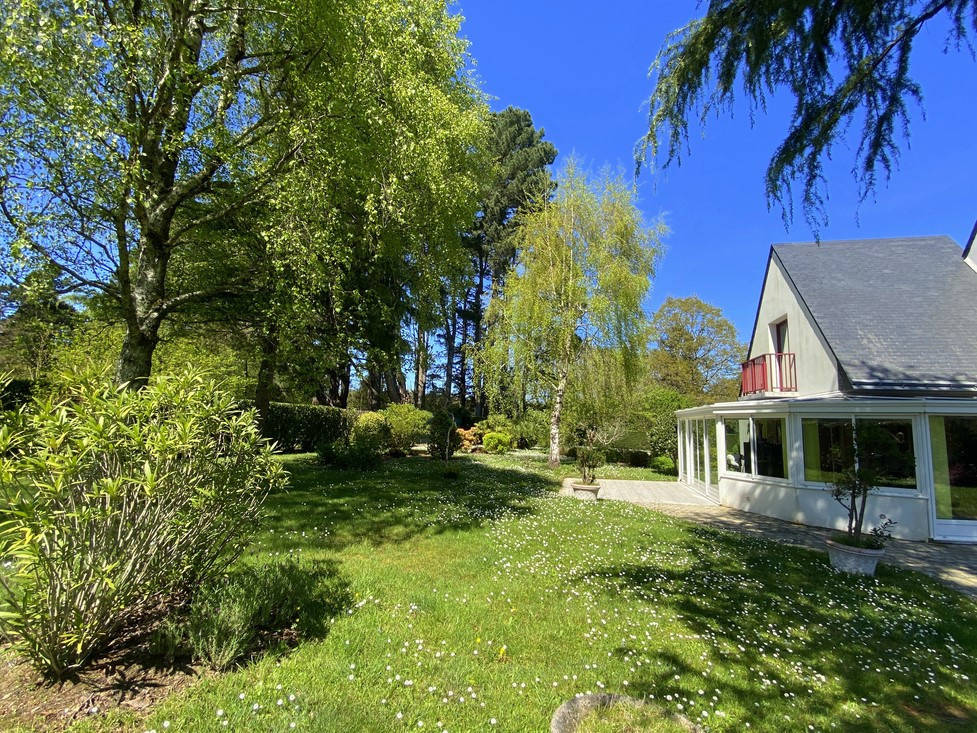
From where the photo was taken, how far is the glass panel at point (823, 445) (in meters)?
8.96

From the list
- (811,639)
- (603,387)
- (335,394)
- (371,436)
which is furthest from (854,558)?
(335,394)

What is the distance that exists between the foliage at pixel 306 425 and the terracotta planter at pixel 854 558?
546 inches

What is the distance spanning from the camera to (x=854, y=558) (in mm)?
6031

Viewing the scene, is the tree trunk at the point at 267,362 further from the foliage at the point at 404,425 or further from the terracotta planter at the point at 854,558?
the terracotta planter at the point at 854,558

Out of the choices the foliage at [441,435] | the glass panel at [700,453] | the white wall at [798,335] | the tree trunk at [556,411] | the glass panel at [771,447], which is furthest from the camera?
the foliage at [441,435]

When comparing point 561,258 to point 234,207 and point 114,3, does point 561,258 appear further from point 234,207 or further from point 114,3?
point 114,3

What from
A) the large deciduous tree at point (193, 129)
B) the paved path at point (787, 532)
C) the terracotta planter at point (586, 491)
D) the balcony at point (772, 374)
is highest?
the large deciduous tree at point (193, 129)

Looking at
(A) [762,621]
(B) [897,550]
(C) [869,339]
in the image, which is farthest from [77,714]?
(C) [869,339]

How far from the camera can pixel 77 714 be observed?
7.66 feet

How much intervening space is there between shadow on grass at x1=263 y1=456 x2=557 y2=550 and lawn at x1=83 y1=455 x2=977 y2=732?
0.07 metres

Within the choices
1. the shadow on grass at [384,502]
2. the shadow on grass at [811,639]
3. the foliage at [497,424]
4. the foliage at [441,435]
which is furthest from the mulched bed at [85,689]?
the foliage at [497,424]

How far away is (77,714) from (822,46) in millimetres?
6788

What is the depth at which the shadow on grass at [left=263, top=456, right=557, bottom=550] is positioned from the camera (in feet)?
20.4

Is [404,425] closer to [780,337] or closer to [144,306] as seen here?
[144,306]
